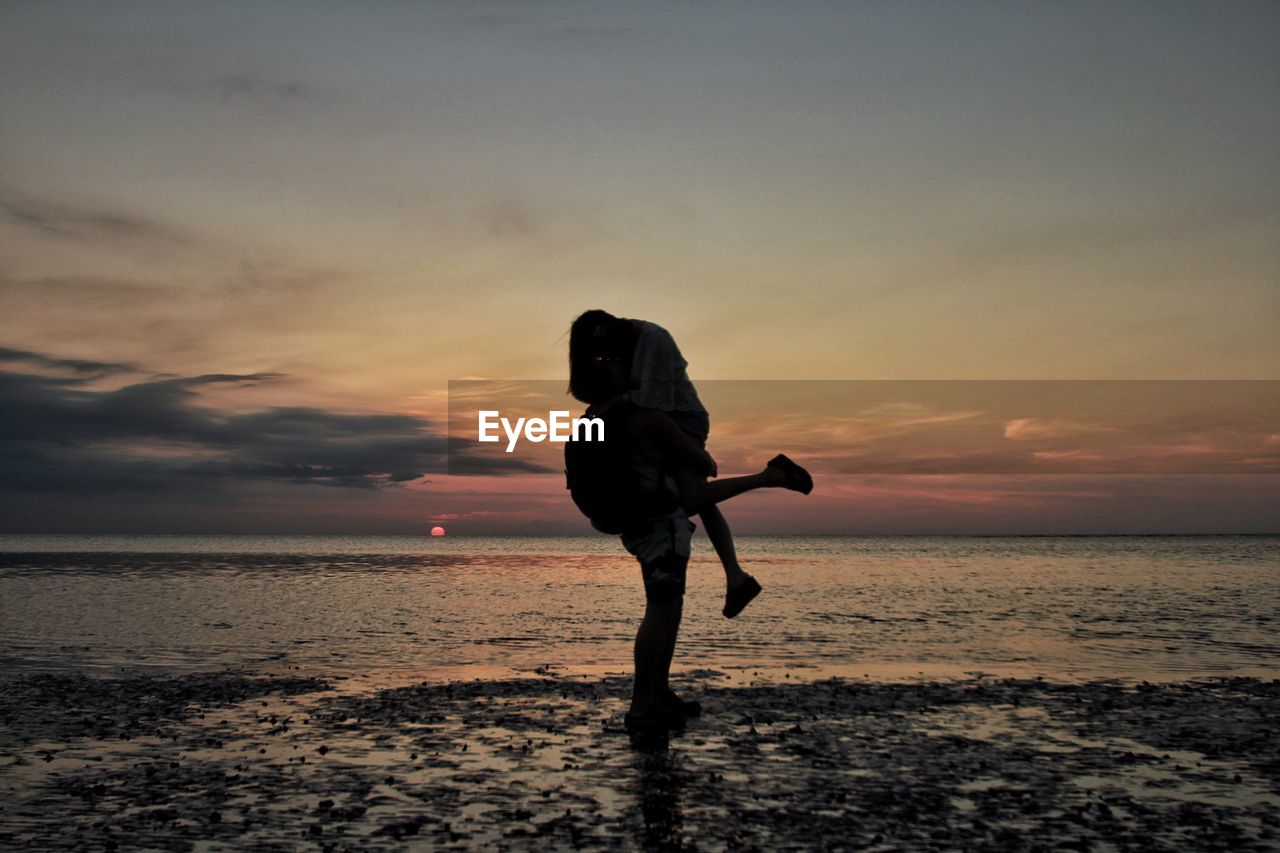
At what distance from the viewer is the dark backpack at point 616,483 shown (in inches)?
Result: 258

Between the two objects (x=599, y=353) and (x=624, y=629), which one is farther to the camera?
(x=624, y=629)

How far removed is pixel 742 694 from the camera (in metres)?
8.09

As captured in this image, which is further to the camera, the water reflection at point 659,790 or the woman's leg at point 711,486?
the woman's leg at point 711,486

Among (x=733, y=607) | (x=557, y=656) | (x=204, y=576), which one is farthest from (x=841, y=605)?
(x=204, y=576)

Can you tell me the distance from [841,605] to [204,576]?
21.8 metres

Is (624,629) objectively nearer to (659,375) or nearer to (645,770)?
(659,375)

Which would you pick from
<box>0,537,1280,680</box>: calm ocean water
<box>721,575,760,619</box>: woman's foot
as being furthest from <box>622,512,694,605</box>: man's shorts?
<box>0,537,1280,680</box>: calm ocean water

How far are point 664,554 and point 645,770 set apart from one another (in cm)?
154

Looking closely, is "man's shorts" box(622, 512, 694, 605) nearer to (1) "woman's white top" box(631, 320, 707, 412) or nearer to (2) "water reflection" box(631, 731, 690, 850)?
(1) "woman's white top" box(631, 320, 707, 412)

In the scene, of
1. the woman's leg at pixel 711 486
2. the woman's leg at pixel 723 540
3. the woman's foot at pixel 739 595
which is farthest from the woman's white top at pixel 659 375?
the woman's foot at pixel 739 595

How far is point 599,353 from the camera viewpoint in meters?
6.75

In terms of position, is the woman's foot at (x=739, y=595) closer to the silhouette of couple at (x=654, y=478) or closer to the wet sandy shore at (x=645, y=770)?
the silhouette of couple at (x=654, y=478)

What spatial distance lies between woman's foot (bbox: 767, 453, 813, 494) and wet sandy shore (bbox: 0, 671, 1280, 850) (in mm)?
1532

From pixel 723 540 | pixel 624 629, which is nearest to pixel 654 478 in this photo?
pixel 723 540
